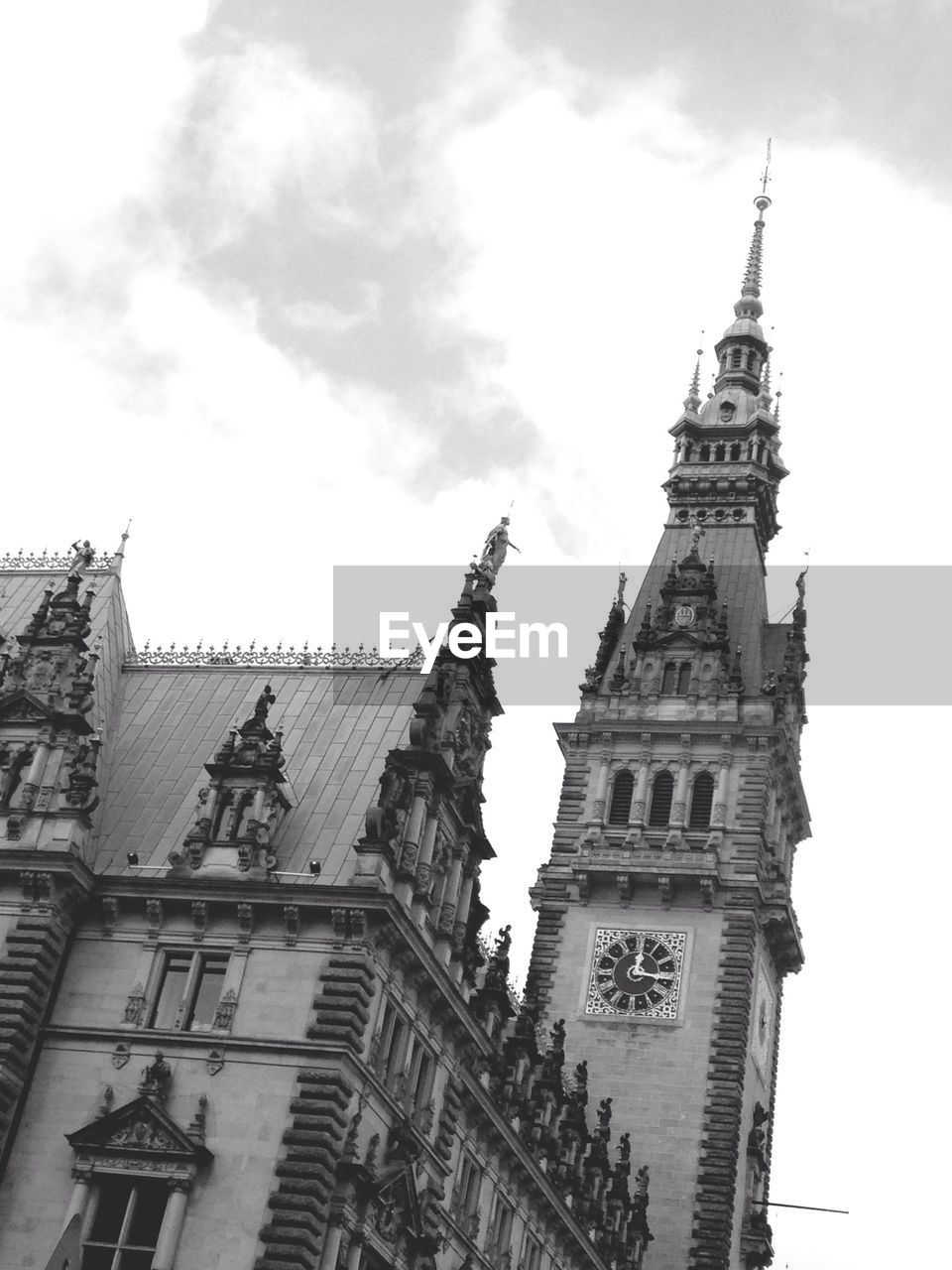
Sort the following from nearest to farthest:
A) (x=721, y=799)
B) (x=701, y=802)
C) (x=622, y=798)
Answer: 1. (x=721, y=799)
2. (x=701, y=802)
3. (x=622, y=798)

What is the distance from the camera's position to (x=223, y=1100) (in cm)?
5000

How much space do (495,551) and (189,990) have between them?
63.1 feet

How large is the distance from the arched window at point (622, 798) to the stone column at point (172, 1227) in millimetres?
41120

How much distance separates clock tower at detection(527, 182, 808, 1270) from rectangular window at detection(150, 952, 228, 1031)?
30.6 m

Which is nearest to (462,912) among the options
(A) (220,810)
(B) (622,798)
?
(A) (220,810)

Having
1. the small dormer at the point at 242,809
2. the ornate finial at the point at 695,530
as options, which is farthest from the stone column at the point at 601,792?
the small dormer at the point at 242,809

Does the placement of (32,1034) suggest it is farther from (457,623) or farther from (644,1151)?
(644,1151)

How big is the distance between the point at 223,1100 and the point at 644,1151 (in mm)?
31924

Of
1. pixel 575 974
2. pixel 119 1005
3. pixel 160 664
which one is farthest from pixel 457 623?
pixel 575 974

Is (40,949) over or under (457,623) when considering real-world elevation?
under

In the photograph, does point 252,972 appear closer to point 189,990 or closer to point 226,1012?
point 226,1012

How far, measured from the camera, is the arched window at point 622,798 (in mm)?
87438

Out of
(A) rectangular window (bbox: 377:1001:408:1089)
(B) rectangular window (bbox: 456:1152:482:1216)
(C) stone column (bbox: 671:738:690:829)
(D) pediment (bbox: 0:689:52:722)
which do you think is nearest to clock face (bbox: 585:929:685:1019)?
(C) stone column (bbox: 671:738:690:829)

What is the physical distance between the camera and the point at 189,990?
5203 cm
